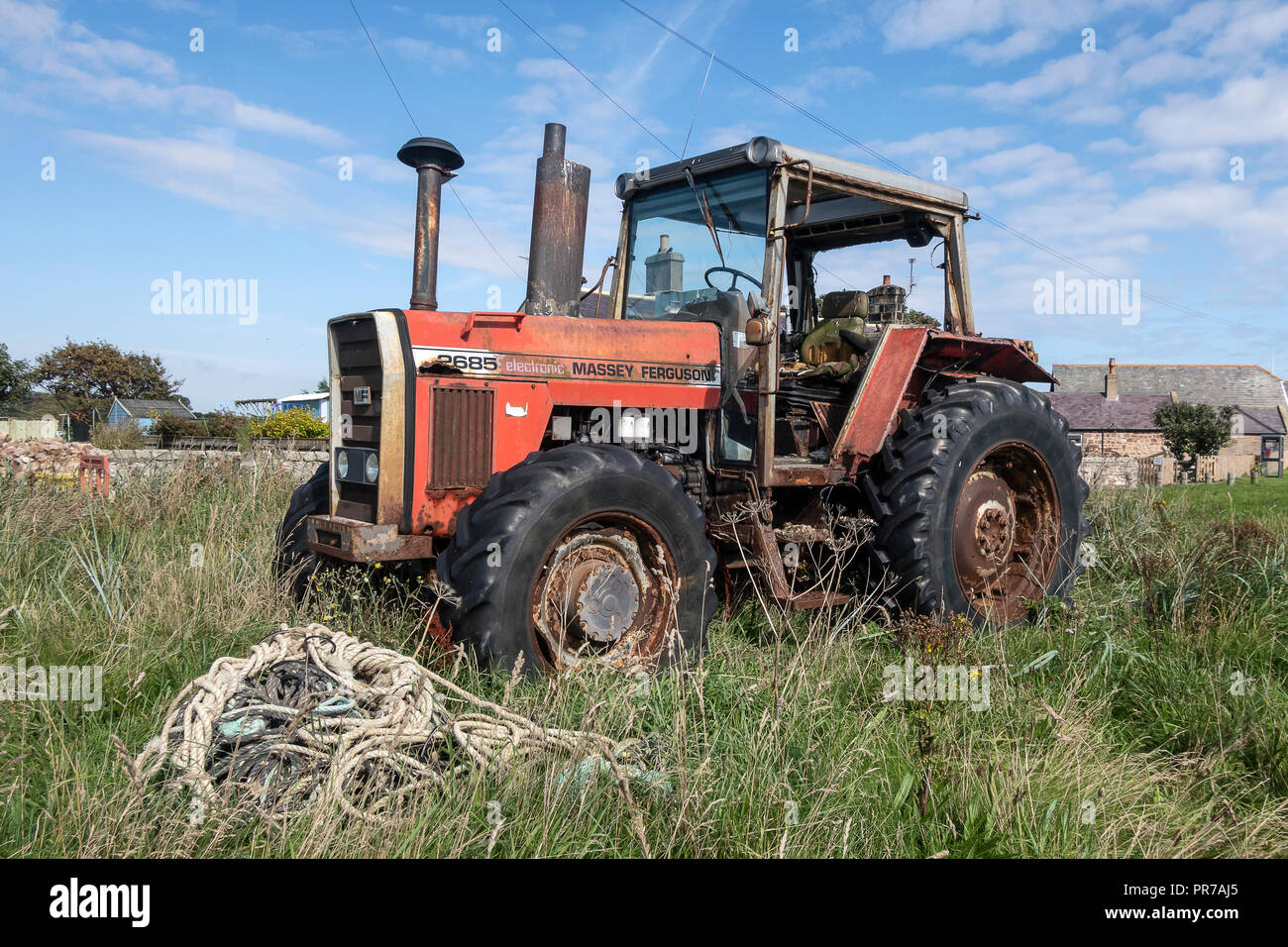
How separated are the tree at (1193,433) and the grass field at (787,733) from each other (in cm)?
4142

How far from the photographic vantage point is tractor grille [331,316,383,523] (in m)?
4.14

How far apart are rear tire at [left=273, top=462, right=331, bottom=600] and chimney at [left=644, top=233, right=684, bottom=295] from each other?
2.23 meters

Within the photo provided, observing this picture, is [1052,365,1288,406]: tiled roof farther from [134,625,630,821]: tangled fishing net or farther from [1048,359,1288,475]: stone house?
[134,625,630,821]: tangled fishing net

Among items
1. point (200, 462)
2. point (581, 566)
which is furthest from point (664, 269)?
point (200, 462)

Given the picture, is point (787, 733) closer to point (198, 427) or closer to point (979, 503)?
point (979, 503)

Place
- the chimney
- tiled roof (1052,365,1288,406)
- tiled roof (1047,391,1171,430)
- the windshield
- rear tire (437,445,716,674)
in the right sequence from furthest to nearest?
tiled roof (1052,365,1288,406), tiled roof (1047,391,1171,430), the chimney, the windshield, rear tire (437,445,716,674)

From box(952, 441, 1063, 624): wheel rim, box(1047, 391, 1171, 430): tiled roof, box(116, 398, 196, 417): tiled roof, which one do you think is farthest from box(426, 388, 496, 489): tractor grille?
box(116, 398, 196, 417): tiled roof

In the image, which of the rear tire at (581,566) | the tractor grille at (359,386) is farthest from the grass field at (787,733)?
the tractor grille at (359,386)

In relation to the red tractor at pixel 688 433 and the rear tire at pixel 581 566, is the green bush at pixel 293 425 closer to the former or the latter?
the red tractor at pixel 688 433

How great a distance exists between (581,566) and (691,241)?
2.39m

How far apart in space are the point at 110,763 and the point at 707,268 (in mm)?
3840

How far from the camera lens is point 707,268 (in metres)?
5.15
